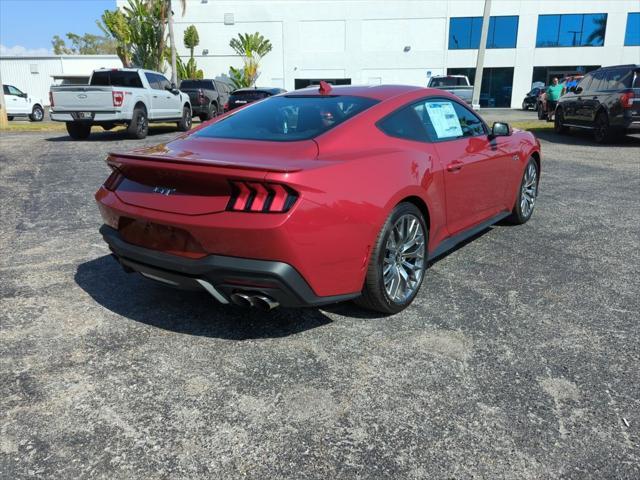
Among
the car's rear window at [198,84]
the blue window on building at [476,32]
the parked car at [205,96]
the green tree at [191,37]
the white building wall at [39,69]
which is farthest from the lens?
the white building wall at [39,69]

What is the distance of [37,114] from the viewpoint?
83.7 feet

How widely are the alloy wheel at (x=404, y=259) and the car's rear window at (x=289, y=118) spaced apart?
81 cm

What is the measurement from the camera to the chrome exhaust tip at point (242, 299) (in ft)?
9.06

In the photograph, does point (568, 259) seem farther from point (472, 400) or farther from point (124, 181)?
point (124, 181)

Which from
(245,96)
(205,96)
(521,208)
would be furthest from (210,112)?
(521,208)

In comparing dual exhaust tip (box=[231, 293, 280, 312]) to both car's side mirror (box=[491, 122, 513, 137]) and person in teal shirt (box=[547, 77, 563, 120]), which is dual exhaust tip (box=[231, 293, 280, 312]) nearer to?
car's side mirror (box=[491, 122, 513, 137])

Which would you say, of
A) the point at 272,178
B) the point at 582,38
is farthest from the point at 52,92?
the point at 582,38

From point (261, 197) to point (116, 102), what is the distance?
39.0 feet

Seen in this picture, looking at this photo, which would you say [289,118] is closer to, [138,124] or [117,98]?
[117,98]

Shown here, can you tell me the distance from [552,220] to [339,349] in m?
3.95

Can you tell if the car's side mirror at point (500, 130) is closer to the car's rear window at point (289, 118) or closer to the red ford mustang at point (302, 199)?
the red ford mustang at point (302, 199)

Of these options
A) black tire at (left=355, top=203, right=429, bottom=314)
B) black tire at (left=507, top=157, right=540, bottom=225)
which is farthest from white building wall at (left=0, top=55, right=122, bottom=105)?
black tire at (left=355, top=203, right=429, bottom=314)

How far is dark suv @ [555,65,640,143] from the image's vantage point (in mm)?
11953

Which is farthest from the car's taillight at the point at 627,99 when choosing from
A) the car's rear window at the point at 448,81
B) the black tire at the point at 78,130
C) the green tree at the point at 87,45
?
the green tree at the point at 87,45
